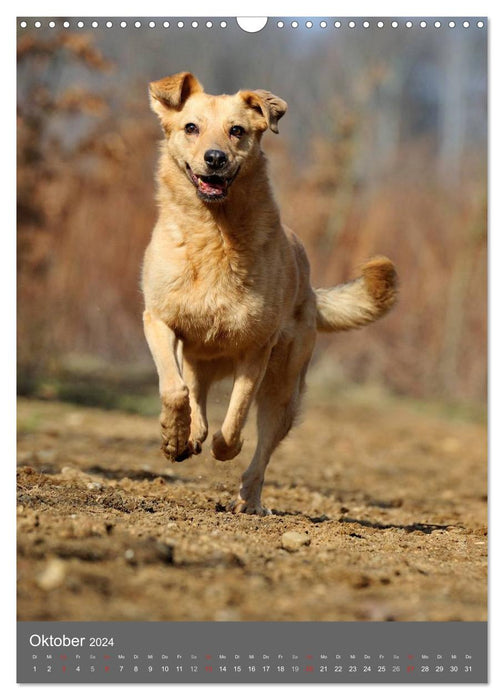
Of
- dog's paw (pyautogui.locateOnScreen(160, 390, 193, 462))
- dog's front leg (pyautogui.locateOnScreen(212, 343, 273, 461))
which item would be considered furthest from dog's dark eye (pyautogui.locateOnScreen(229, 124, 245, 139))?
dog's paw (pyautogui.locateOnScreen(160, 390, 193, 462))

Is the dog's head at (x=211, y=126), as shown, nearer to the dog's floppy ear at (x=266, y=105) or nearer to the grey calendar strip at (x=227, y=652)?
the dog's floppy ear at (x=266, y=105)

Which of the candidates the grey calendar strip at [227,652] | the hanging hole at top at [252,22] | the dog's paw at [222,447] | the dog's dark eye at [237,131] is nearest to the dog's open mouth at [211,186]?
the dog's dark eye at [237,131]

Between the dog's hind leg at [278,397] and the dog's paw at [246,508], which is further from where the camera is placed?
the dog's hind leg at [278,397]

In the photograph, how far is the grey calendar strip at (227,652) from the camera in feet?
10.1

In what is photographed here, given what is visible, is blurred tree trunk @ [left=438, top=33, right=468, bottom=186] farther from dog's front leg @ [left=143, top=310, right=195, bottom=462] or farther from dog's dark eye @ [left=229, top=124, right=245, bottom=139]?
dog's front leg @ [left=143, top=310, right=195, bottom=462]

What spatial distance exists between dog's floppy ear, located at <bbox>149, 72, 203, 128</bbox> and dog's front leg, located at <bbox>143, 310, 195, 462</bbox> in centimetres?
120

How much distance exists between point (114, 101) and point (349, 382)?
→ 18.2 feet

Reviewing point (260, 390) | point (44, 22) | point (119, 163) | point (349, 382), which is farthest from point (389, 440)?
point (44, 22)

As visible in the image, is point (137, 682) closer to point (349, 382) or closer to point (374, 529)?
point (374, 529)

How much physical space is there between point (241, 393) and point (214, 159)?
4.30ft

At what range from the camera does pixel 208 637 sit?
308 cm

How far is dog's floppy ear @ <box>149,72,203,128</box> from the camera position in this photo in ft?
17.2

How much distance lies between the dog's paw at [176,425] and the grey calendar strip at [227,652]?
1.85 metres

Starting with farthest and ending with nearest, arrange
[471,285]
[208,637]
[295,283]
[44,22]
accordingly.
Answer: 1. [471,285]
2. [295,283]
3. [44,22]
4. [208,637]
